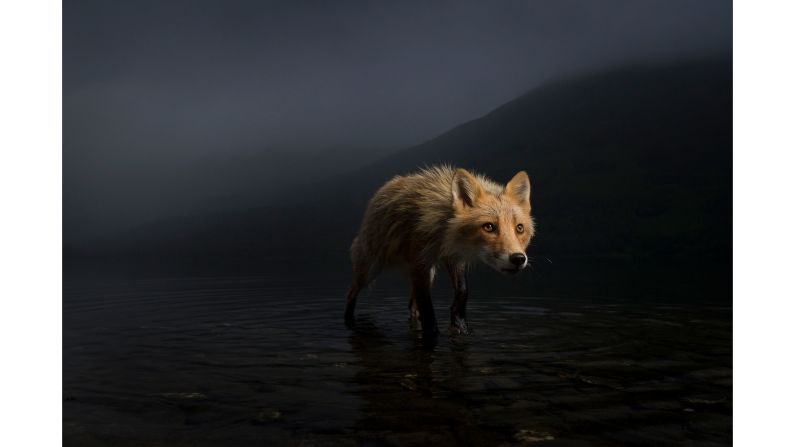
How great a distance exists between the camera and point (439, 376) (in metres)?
7.42

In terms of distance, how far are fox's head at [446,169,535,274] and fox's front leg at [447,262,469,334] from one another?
141 cm

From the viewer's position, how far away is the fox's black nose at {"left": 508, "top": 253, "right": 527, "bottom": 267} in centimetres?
834

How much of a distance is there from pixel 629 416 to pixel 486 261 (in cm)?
386

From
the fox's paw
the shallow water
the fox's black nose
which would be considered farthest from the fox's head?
the fox's paw

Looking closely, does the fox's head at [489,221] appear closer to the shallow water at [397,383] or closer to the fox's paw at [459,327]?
the shallow water at [397,383]

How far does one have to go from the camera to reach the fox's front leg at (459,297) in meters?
11.2

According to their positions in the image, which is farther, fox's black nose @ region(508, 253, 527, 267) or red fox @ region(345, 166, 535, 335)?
red fox @ region(345, 166, 535, 335)

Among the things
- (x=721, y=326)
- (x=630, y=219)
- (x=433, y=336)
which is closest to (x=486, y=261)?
(x=433, y=336)

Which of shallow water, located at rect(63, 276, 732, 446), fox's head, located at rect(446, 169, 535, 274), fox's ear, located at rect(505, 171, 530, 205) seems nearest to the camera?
shallow water, located at rect(63, 276, 732, 446)

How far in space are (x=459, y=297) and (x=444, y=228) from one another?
2.02 meters

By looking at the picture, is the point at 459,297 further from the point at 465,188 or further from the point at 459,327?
the point at 465,188

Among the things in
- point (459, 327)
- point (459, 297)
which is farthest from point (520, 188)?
point (459, 327)

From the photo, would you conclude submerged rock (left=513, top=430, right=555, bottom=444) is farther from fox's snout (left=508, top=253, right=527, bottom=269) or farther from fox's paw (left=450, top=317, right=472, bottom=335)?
fox's paw (left=450, top=317, right=472, bottom=335)

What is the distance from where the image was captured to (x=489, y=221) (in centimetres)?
930
